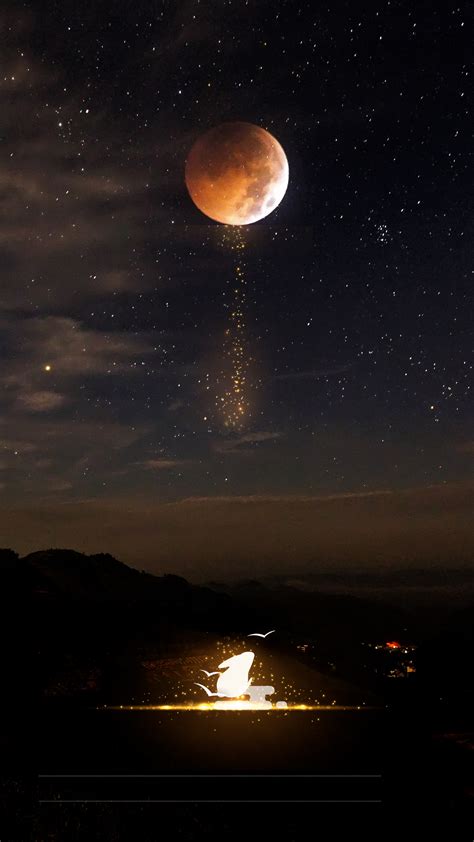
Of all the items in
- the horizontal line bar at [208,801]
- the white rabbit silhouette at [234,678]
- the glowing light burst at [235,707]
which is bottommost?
the horizontal line bar at [208,801]

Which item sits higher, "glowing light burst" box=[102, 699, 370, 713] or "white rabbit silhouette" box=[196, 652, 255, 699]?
"white rabbit silhouette" box=[196, 652, 255, 699]

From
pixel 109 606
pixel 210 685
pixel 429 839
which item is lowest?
pixel 429 839

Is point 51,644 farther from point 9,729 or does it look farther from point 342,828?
point 342,828

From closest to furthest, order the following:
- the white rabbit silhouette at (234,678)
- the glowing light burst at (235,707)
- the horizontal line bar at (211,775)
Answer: the horizontal line bar at (211,775)
the glowing light burst at (235,707)
the white rabbit silhouette at (234,678)

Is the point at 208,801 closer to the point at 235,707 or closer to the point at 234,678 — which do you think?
the point at 235,707

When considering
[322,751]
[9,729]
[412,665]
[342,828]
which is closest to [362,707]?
[322,751]

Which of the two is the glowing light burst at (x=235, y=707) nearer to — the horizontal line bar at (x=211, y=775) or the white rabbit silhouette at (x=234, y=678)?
the white rabbit silhouette at (x=234, y=678)

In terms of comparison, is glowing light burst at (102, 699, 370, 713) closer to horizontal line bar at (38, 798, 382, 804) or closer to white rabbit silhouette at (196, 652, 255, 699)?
white rabbit silhouette at (196, 652, 255, 699)

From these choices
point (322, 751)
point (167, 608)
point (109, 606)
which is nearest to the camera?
point (322, 751)

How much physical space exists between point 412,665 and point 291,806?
9.34 meters

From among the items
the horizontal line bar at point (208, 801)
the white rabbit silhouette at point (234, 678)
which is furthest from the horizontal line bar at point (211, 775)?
the white rabbit silhouette at point (234, 678)

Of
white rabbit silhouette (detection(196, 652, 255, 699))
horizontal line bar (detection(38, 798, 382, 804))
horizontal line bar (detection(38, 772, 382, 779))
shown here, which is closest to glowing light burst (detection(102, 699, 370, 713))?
white rabbit silhouette (detection(196, 652, 255, 699))

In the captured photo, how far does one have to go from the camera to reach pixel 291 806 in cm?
940

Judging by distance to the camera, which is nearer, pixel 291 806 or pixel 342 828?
pixel 342 828
